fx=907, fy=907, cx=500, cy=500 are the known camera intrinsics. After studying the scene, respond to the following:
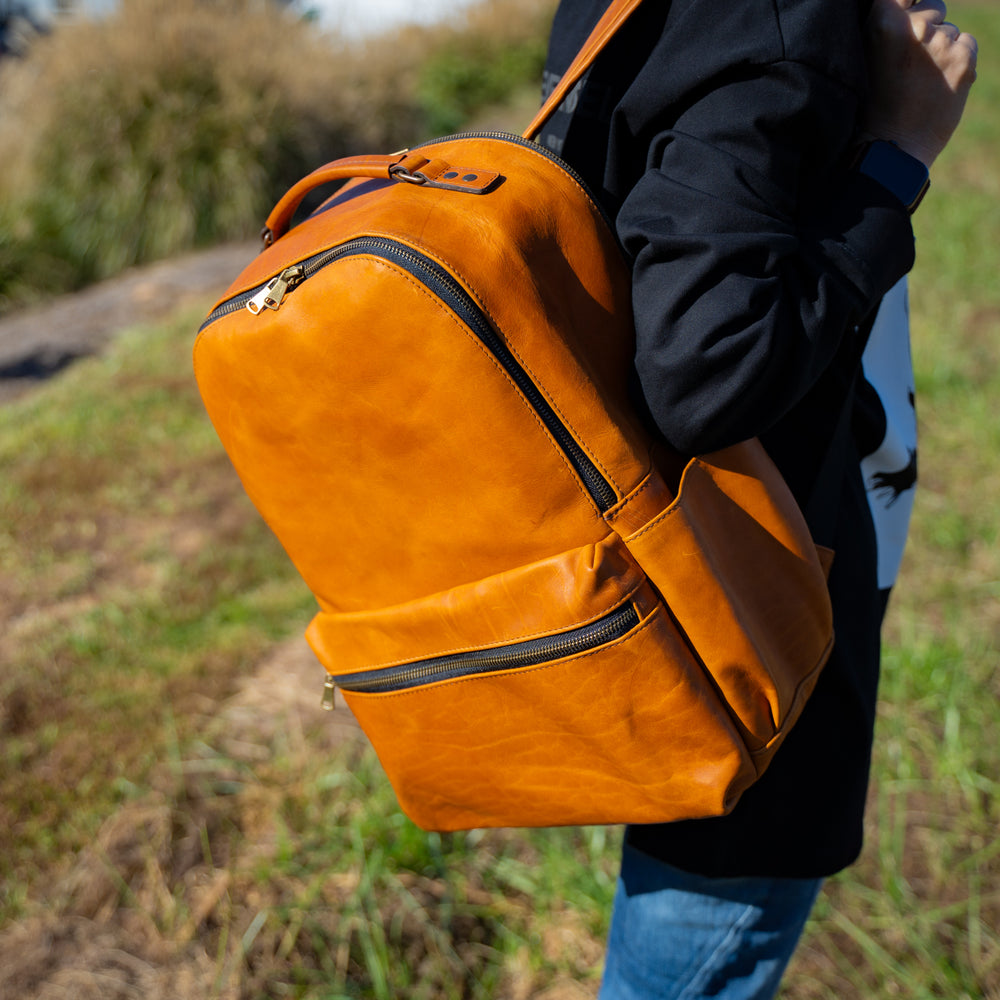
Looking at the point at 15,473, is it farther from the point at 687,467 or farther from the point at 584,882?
the point at 687,467

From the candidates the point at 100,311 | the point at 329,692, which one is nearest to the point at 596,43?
the point at 329,692

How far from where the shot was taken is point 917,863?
82.8 inches

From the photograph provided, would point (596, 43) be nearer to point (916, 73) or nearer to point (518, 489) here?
point (916, 73)

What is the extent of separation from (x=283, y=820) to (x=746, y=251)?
182 cm

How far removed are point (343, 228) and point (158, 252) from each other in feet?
20.7

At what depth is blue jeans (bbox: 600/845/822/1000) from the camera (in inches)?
47.9

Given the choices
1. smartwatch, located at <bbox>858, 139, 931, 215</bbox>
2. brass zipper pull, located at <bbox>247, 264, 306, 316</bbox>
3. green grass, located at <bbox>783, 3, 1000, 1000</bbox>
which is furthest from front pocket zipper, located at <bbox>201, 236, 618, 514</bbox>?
green grass, located at <bbox>783, 3, 1000, 1000</bbox>

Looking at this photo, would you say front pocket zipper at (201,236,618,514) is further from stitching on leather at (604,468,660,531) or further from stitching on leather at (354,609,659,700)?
stitching on leather at (354,609,659,700)

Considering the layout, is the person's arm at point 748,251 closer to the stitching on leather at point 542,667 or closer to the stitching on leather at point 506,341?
the stitching on leather at point 506,341

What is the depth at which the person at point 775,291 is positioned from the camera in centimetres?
86

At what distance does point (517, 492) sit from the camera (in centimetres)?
95

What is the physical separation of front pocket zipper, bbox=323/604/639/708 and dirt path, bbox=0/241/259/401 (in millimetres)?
4195

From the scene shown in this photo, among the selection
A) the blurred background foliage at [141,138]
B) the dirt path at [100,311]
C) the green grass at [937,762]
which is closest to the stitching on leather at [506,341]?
the green grass at [937,762]

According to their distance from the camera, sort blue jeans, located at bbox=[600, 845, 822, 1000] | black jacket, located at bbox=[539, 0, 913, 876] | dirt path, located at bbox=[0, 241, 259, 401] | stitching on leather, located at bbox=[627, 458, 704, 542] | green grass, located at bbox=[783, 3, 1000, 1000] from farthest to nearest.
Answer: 1. dirt path, located at bbox=[0, 241, 259, 401]
2. green grass, located at bbox=[783, 3, 1000, 1000]
3. blue jeans, located at bbox=[600, 845, 822, 1000]
4. stitching on leather, located at bbox=[627, 458, 704, 542]
5. black jacket, located at bbox=[539, 0, 913, 876]
